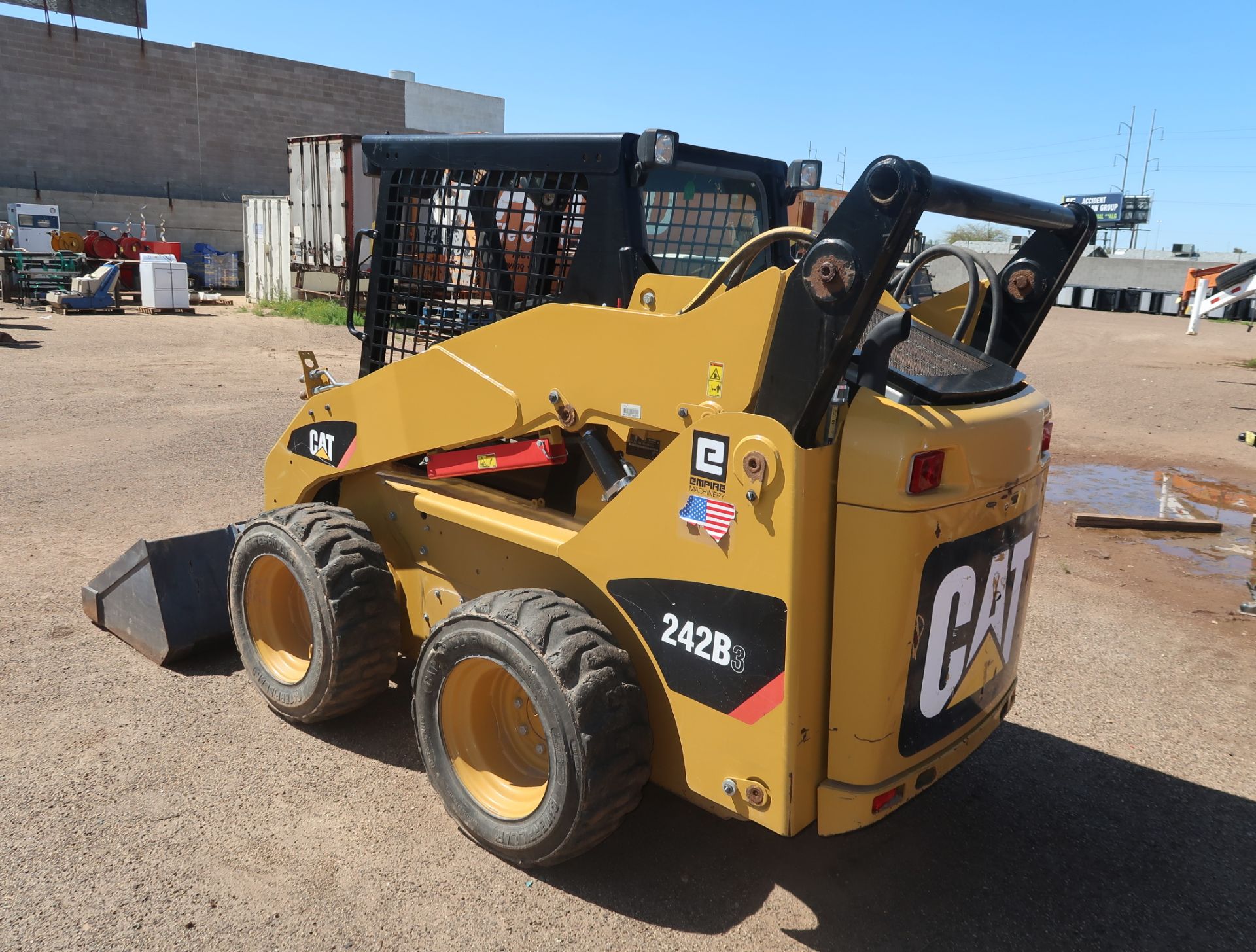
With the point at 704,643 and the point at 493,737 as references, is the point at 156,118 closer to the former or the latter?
the point at 493,737

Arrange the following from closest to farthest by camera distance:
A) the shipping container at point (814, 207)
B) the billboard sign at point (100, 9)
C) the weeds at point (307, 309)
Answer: the shipping container at point (814, 207)
the weeds at point (307, 309)
the billboard sign at point (100, 9)

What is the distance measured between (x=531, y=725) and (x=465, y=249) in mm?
1802

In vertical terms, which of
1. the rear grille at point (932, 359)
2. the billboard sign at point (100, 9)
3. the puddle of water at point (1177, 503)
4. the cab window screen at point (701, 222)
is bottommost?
the puddle of water at point (1177, 503)

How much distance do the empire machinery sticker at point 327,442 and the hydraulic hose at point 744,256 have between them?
177 centimetres

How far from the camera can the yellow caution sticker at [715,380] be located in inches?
106

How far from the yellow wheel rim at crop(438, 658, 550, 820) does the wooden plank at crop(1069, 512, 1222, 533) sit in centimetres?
557

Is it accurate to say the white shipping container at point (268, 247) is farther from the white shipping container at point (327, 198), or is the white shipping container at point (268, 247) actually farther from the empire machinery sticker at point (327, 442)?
the empire machinery sticker at point (327, 442)

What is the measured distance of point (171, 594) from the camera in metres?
4.47

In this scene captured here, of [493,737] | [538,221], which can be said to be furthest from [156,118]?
[493,737]

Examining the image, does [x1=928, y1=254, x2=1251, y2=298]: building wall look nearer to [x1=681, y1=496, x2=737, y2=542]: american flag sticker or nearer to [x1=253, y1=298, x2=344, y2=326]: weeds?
[x1=253, y1=298, x2=344, y2=326]: weeds

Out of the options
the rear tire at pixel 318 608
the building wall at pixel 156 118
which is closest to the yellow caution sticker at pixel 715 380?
the rear tire at pixel 318 608

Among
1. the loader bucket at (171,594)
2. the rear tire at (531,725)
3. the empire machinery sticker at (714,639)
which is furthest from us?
the loader bucket at (171,594)

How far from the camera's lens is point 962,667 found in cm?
287

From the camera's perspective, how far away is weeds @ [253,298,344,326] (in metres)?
19.2
